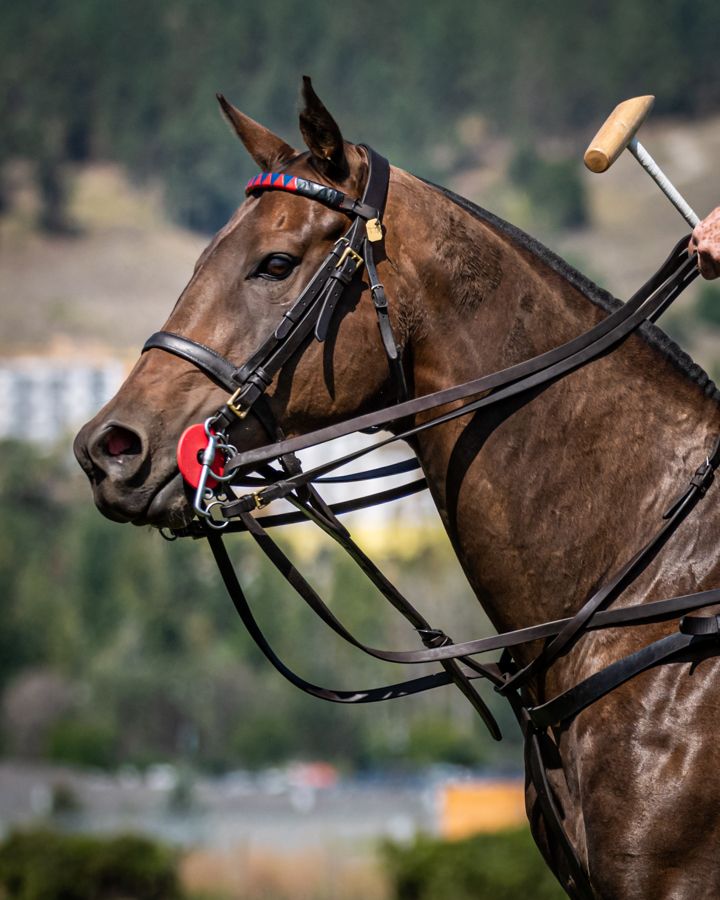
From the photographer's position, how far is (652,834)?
3914 millimetres

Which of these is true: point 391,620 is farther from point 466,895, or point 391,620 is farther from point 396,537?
point 466,895

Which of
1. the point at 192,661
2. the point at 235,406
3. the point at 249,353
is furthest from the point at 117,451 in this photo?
the point at 192,661

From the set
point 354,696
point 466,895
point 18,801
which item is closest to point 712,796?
point 354,696

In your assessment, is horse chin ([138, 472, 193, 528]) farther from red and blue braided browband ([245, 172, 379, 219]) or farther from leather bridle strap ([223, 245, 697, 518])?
red and blue braided browband ([245, 172, 379, 219])

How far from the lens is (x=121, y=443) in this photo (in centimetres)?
424

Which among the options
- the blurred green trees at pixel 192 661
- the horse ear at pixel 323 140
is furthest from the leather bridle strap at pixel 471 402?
the blurred green trees at pixel 192 661

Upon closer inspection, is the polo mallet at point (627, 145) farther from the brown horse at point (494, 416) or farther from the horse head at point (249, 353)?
the horse head at point (249, 353)

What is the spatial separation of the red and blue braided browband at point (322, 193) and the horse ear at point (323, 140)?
0.07 meters

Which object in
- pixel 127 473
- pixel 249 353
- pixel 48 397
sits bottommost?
pixel 127 473

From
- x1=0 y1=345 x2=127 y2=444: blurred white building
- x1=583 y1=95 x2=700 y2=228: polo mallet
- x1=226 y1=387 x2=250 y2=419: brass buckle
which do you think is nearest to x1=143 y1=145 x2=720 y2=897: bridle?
x1=226 y1=387 x2=250 y2=419: brass buckle

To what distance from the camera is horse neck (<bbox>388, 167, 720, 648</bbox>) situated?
14.1 ft

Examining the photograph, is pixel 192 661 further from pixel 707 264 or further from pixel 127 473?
pixel 707 264

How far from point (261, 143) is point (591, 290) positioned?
112 cm

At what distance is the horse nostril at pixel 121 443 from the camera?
4.22 m
